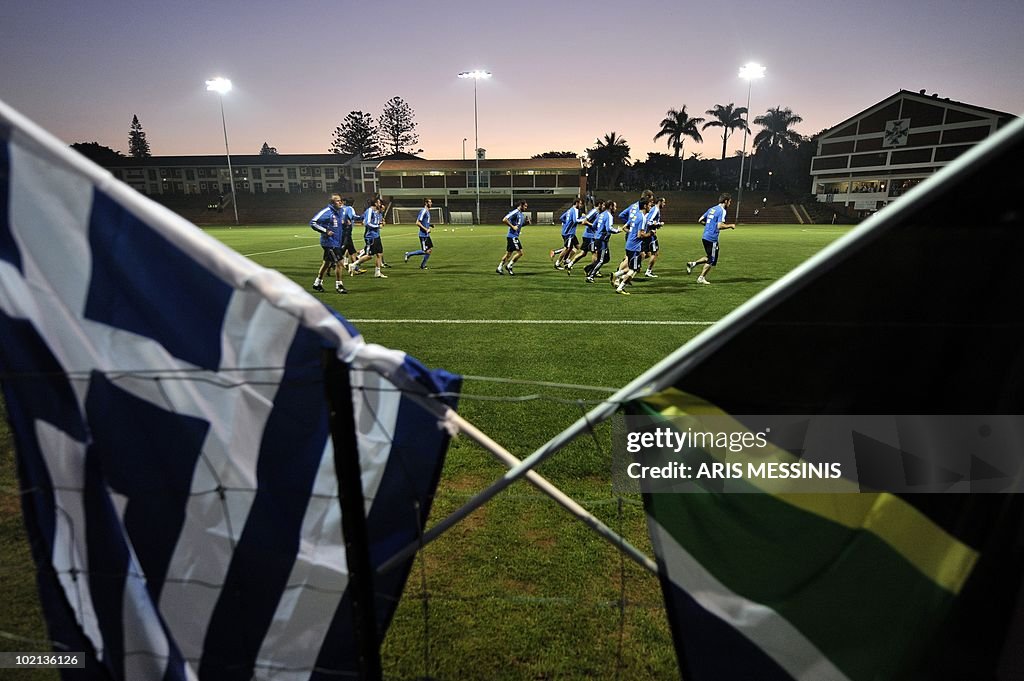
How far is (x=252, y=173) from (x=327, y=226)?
79.1 meters

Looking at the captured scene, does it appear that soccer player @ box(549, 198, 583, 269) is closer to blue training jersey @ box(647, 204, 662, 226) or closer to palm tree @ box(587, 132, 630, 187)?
blue training jersey @ box(647, 204, 662, 226)

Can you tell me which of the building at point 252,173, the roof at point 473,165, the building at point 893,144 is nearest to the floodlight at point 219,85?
the roof at point 473,165

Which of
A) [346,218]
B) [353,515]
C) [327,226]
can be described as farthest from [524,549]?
[346,218]

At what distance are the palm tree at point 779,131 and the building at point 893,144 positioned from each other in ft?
83.7

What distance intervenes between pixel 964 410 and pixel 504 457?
4.33ft

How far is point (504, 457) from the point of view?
65.8 inches

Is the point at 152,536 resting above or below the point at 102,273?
below

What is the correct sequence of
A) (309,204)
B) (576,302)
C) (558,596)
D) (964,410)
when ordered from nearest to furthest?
1. (964,410)
2. (558,596)
3. (576,302)
4. (309,204)

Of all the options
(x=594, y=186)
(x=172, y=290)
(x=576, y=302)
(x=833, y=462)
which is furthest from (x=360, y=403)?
(x=594, y=186)

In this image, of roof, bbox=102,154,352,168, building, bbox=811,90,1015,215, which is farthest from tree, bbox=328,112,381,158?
building, bbox=811,90,1015,215

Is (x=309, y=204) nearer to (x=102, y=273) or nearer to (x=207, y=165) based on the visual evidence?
(x=207, y=165)
